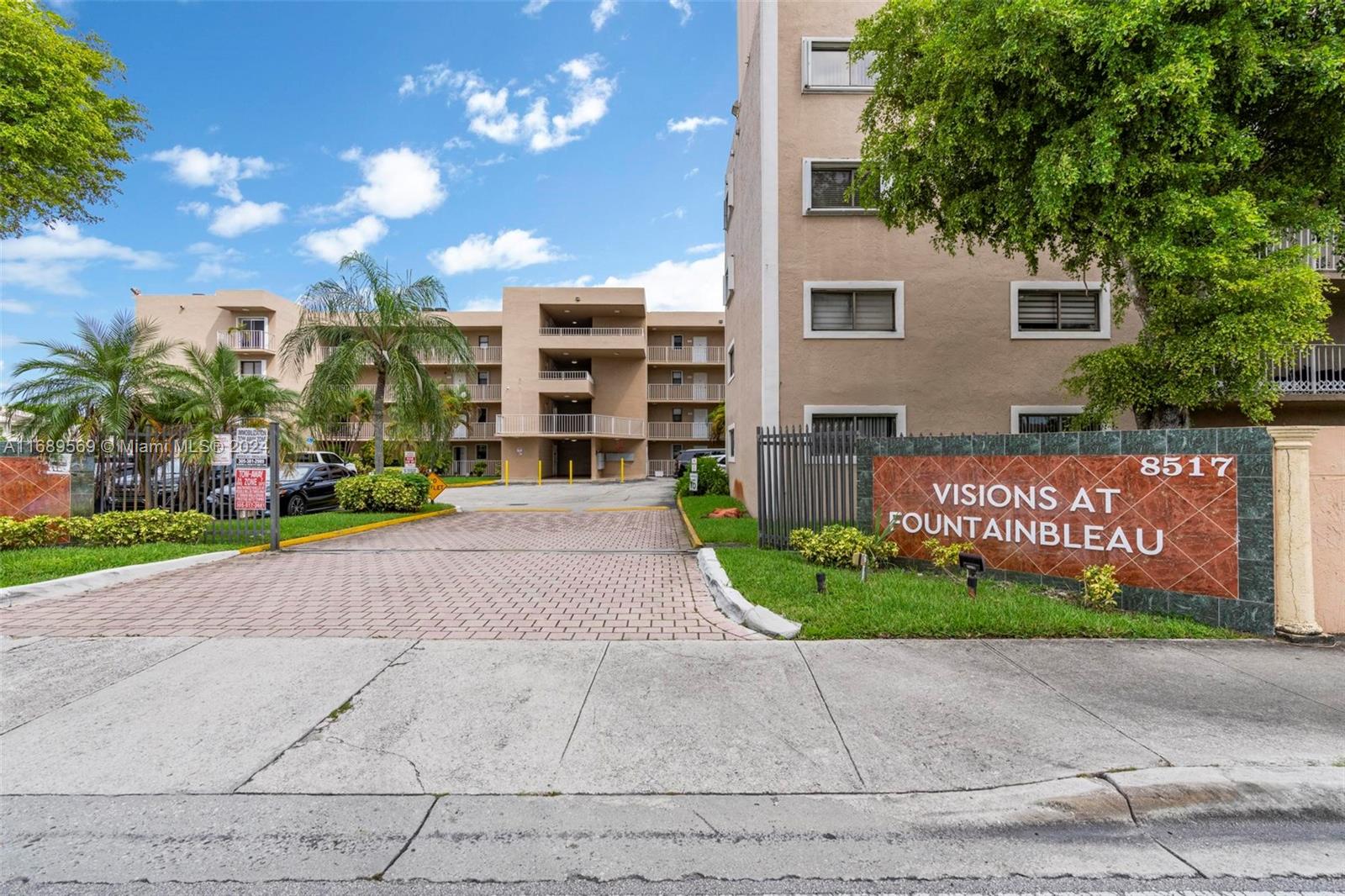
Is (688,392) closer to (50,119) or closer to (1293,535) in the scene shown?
(50,119)

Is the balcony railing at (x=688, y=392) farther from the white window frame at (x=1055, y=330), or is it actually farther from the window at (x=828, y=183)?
the white window frame at (x=1055, y=330)

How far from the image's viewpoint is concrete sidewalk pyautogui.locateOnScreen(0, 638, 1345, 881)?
2.63 m

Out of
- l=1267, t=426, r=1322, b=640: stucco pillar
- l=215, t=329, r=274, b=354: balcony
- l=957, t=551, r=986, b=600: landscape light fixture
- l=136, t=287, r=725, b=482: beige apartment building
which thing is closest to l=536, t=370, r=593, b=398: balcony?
l=136, t=287, r=725, b=482: beige apartment building

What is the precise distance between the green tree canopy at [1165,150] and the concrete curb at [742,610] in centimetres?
587

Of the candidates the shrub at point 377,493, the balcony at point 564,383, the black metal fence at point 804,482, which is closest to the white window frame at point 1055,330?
the black metal fence at point 804,482

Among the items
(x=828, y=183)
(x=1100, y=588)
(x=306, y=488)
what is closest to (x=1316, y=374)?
(x=828, y=183)

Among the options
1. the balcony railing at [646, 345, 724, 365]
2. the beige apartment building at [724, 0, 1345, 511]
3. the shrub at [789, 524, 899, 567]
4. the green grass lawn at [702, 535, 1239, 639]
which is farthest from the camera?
the balcony railing at [646, 345, 724, 365]

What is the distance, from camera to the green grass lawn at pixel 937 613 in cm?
529

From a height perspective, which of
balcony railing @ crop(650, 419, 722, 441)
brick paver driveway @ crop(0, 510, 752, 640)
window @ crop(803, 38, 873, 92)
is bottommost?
brick paver driveway @ crop(0, 510, 752, 640)

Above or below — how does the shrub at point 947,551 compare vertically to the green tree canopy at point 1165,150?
below

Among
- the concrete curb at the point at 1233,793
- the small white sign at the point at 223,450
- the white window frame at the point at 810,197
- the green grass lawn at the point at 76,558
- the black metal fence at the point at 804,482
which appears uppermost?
the white window frame at the point at 810,197

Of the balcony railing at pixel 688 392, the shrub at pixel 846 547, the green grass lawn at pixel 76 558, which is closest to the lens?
the green grass lawn at pixel 76 558

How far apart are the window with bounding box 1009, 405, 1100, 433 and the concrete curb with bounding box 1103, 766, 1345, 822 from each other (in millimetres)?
9849

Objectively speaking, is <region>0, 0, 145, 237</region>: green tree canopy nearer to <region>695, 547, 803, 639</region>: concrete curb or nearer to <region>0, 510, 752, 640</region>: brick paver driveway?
<region>0, 510, 752, 640</region>: brick paver driveway
